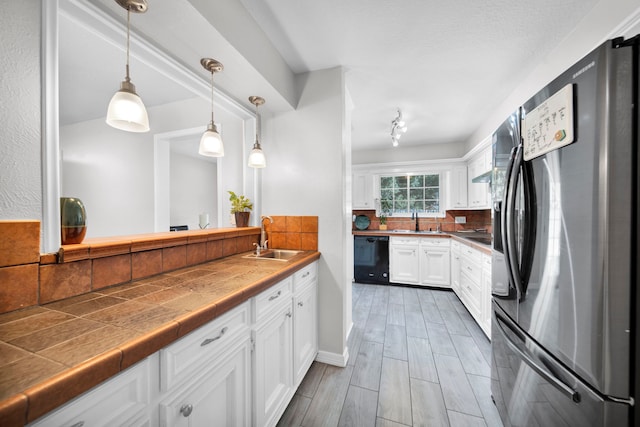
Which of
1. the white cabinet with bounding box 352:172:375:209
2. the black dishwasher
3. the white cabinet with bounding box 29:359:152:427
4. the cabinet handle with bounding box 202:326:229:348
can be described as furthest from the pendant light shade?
the white cabinet with bounding box 352:172:375:209

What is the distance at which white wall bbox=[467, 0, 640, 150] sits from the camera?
1.24 m

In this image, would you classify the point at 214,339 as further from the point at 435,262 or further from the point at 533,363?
the point at 435,262

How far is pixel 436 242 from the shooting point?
152 inches

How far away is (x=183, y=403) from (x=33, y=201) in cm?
91

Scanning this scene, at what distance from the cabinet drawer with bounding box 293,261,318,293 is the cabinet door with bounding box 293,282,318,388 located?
47 millimetres

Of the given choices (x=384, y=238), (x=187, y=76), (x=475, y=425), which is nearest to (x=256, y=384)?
(x=475, y=425)

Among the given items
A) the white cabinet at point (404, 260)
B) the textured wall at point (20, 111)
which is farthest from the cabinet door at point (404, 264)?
the textured wall at point (20, 111)

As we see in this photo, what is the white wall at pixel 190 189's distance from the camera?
4.67m

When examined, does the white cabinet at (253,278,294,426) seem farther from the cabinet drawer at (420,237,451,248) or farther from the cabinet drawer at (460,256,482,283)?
the cabinet drawer at (420,237,451,248)

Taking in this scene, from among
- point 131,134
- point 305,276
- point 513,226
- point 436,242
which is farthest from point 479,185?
point 131,134

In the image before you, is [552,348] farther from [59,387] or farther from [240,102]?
[240,102]

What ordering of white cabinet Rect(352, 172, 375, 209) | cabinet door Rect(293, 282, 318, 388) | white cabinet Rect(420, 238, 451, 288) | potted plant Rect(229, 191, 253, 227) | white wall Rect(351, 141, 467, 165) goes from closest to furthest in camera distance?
cabinet door Rect(293, 282, 318, 388)
potted plant Rect(229, 191, 253, 227)
white cabinet Rect(420, 238, 451, 288)
white wall Rect(351, 141, 467, 165)
white cabinet Rect(352, 172, 375, 209)

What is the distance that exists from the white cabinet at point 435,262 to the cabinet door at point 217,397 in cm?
348

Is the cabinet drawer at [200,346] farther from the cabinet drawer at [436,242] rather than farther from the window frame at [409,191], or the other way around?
the window frame at [409,191]
